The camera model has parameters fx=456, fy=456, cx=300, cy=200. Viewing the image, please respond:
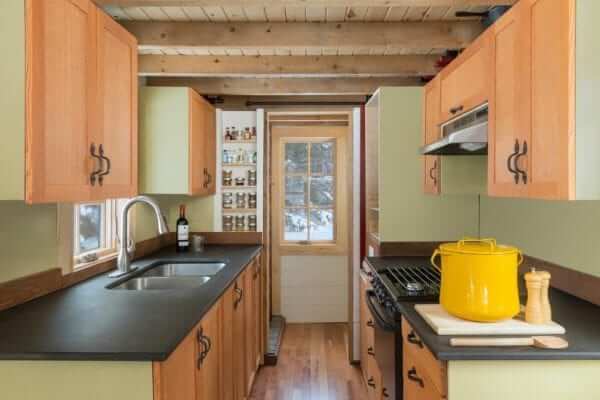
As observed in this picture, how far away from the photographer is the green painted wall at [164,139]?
3.05m

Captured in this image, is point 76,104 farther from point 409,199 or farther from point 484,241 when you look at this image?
point 409,199

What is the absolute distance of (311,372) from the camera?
3.54 metres

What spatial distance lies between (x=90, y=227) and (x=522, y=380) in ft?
7.71

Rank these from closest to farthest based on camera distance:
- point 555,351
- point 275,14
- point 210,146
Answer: point 555,351 < point 275,14 < point 210,146

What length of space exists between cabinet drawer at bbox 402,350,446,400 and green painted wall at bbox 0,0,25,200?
1.38 m

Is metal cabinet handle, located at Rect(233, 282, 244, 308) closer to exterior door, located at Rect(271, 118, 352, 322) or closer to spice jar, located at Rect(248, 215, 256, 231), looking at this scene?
spice jar, located at Rect(248, 215, 256, 231)

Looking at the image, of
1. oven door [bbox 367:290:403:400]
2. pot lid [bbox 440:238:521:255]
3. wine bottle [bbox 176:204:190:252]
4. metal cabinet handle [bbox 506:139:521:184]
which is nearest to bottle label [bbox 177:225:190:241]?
wine bottle [bbox 176:204:190:252]

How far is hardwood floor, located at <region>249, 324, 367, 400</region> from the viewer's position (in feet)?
10.4

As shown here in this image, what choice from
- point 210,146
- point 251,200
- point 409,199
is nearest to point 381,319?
point 409,199

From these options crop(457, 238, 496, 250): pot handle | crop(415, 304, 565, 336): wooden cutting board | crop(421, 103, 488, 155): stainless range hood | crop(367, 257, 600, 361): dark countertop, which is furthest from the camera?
crop(421, 103, 488, 155): stainless range hood

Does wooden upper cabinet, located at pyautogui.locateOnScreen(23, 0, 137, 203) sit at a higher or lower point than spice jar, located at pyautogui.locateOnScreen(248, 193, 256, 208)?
higher

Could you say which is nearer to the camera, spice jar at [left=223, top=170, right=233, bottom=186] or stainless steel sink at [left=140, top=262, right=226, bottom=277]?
stainless steel sink at [left=140, top=262, right=226, bottom=277]

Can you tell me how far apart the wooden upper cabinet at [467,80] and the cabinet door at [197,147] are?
64.2 inches

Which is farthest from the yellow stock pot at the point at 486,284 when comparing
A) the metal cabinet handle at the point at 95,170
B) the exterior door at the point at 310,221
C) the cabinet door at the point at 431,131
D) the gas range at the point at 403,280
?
the exterior door at the point at 310,221
